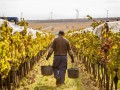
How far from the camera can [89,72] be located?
2008 centimetres

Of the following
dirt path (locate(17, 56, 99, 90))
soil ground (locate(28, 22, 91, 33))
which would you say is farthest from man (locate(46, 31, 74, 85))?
soil ground (locate(28, 22, 91, 33))

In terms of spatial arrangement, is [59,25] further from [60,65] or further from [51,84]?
[60,65]

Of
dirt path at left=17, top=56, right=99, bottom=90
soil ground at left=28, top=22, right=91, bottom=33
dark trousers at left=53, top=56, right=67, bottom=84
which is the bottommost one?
soil ground at left=28, top=22, right=91, bottom=33

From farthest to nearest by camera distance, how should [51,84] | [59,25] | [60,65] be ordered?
[59,25] < [51,84] < [60,65]

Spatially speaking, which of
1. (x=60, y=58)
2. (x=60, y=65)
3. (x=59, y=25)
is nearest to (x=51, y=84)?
(x=60, y=65)

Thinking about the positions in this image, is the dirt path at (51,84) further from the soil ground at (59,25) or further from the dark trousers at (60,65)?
the soil ground at (59,25)

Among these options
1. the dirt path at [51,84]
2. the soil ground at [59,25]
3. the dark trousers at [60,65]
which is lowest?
the soil ground at [59,25]

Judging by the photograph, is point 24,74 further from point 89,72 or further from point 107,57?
point 107,57

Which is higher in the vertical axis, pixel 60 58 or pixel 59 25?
pixel 60 58

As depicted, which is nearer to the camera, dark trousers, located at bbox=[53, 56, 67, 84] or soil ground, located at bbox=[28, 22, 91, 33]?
dark trousers, located at bbox=[53, 56, 67, 84]

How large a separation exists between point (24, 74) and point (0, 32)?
3.97 m

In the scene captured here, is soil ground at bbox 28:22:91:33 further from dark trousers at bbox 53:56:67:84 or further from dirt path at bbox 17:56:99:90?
dark trousers at bbox 53:56:67:84

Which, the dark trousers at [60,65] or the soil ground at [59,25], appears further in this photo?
the soil ground at [59,25]

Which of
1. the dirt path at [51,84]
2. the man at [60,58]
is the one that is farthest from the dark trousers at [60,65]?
the dirt path at [51,84]
